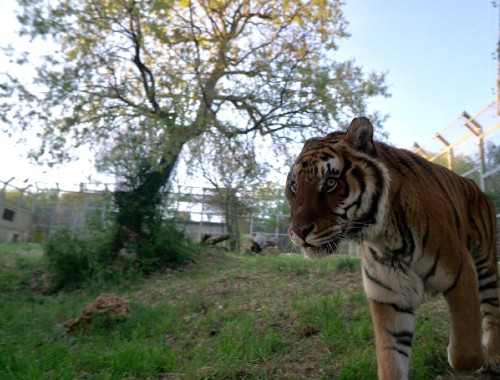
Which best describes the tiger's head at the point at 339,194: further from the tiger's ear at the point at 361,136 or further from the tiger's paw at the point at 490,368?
the tiger's paw at the point at 490,368

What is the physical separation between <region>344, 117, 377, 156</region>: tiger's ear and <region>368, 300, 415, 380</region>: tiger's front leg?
107 centimetres

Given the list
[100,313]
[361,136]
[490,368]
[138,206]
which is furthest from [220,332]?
[138,206]

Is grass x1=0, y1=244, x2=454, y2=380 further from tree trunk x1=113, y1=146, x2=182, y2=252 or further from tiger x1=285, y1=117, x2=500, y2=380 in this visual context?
tree trunk x1=113, y1=146, x2=182, y2=252

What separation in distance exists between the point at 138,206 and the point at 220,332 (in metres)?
5.79

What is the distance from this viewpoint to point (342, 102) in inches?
386

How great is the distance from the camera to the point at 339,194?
2551 mm

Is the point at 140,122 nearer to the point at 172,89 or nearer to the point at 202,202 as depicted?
the point at 172,89

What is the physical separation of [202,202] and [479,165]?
8435mm

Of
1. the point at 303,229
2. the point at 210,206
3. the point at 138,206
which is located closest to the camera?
the point at 303,229

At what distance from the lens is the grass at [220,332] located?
12.1ft

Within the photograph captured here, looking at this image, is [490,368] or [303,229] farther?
[490,368]

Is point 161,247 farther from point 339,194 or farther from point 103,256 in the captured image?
point 339,194

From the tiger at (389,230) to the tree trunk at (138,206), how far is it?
7.56 metres

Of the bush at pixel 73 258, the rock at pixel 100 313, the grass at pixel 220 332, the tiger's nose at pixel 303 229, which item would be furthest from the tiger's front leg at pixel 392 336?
the bush at pixel 73 258
